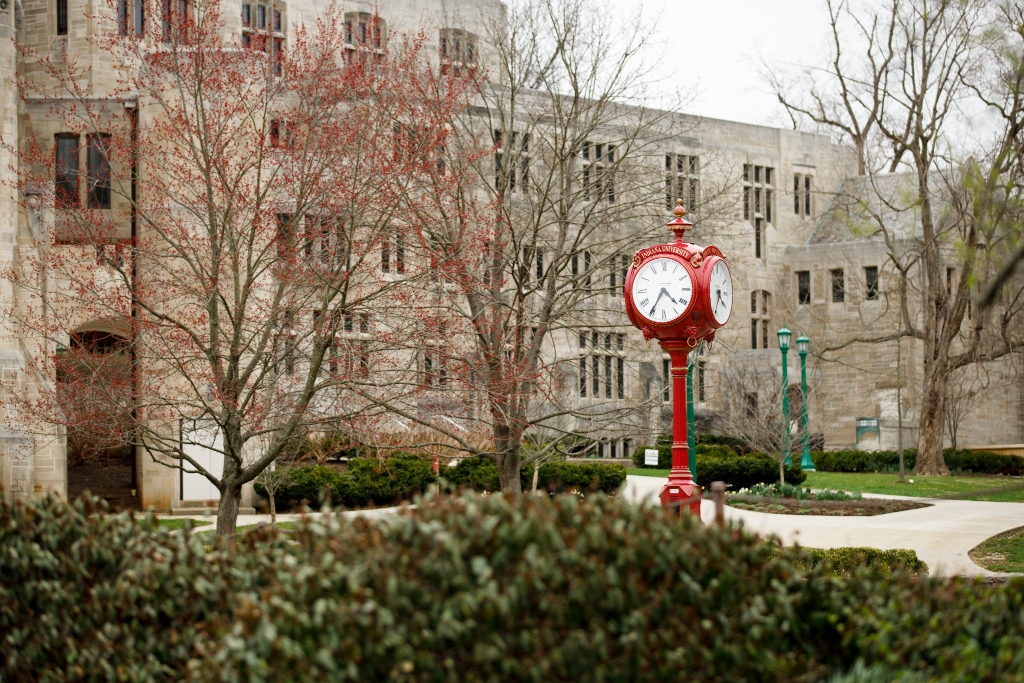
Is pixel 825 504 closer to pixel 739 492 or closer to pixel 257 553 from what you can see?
pixel 739 492

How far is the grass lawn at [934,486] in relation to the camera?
2639 centimetres

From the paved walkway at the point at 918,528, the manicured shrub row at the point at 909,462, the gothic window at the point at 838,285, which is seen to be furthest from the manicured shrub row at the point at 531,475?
the gothic window at the point at 838,285

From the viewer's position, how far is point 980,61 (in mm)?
33406

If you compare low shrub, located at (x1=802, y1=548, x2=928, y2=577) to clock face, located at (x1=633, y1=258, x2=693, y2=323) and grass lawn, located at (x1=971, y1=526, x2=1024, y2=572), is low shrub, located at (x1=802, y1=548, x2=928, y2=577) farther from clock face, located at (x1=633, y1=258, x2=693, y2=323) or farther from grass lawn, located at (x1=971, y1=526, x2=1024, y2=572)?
clock face, located at (x1=633, y1=258, x2=693, y2=323)

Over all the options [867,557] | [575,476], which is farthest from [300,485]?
[867,557]

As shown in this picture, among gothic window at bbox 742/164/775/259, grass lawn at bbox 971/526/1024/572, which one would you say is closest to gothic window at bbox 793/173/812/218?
gothic window at bbox 742/164/775/259

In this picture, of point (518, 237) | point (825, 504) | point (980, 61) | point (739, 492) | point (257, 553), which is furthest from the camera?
point (980, 61)

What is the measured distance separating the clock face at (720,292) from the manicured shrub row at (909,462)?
25695 millimetres

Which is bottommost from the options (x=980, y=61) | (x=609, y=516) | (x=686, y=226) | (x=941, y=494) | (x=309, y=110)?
(x=941, y=494)

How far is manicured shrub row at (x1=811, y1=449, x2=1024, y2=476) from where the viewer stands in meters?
35.7

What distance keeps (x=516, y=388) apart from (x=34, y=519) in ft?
34.7

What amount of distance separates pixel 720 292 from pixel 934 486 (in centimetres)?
1937

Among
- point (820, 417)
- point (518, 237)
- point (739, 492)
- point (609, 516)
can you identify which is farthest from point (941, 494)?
point (609, 516)

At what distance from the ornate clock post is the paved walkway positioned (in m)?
3.78
